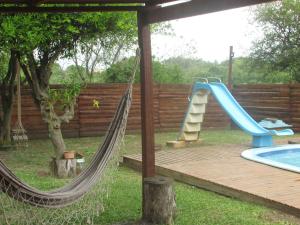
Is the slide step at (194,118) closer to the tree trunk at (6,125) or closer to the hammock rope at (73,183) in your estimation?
the tree trunk at (6,125)

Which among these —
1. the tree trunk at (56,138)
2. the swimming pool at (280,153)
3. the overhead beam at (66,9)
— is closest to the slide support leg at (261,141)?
the swimming pool at (280,153)

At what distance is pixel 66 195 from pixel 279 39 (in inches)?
492

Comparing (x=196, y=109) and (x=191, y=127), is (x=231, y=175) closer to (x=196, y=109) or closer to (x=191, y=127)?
(x=191, y=127)

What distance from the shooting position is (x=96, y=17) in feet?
21.0

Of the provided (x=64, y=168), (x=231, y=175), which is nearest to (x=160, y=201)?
(x=231, y=175)

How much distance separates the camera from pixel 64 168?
6387mm

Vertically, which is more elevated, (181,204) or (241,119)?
(241,119)

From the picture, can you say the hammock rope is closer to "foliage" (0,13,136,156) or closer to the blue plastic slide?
"foliage" (0,13,136,156)

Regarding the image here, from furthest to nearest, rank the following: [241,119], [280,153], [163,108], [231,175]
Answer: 1. [163,108]
2. [241,119]
3. [280,153]
4. [231,175]

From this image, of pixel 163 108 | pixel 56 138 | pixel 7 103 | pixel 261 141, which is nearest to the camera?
pixel 56 138

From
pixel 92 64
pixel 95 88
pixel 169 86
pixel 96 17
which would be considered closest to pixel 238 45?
pixel 92 64

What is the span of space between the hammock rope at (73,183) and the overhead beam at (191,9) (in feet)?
1.28

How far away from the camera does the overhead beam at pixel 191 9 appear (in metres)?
3.24

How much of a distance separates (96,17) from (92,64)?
9.83 m
